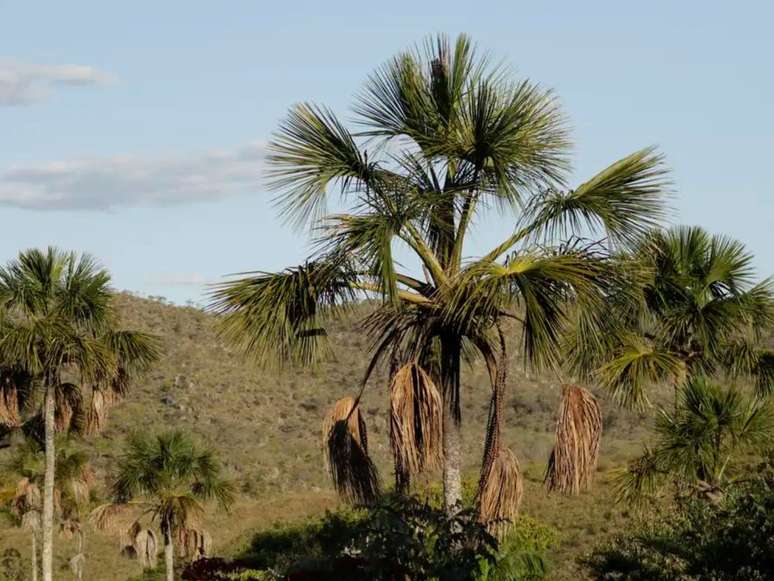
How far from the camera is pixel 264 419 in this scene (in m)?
58.3

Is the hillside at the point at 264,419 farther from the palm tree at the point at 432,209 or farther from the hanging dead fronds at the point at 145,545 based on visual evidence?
the palm tree at the point at 432,209

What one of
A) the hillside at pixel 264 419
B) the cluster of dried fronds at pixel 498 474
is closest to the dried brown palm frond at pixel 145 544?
the hillside at pixel 264 419

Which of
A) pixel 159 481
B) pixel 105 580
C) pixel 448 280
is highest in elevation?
pixel 448 280

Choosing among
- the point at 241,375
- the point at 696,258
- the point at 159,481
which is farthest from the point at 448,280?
the point at 241,375

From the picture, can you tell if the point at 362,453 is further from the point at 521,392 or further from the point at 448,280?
the point at 521,392

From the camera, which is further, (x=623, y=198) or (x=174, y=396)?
(x=174, y=396)

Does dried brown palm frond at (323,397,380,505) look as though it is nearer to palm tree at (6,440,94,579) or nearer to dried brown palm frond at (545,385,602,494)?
dried brown palm frond at (545,385,602,494)

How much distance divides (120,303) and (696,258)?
55922 millimetres

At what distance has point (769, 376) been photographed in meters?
20.7

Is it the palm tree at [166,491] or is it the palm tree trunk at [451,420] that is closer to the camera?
the palm tree trunk at [451,420]

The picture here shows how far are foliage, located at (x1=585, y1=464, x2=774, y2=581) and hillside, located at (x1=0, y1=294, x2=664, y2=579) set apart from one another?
12684 millimetres

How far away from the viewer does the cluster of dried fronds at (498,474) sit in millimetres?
12969

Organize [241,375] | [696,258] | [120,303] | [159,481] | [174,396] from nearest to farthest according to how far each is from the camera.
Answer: [696,258] < [159,481] < [174,396] < [241,375] < [120,303]

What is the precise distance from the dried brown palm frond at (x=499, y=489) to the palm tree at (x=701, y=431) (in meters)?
6.26
